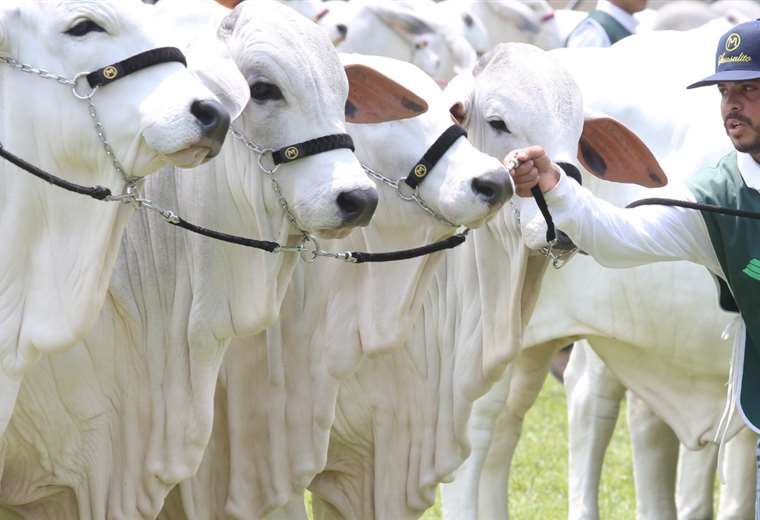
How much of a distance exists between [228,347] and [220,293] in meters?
0.46

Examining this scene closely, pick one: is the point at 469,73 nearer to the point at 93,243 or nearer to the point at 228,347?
the point at 228,347

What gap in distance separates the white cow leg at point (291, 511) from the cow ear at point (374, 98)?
48.1 inches

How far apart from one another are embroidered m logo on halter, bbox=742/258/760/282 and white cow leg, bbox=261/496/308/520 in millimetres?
1568

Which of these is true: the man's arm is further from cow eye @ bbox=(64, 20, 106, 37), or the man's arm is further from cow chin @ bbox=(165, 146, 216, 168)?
cow eye @ bbox=(64, 20, 106, 37)

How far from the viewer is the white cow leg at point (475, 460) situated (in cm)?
695

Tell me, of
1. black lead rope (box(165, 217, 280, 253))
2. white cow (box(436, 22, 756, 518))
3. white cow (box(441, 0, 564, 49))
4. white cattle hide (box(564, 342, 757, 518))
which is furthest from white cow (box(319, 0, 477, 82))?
black lead rope (box(165, 217, 280, 253))

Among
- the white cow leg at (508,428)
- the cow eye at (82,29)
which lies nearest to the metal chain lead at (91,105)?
the cow eye at (82,29)

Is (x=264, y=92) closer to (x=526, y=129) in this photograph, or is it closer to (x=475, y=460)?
(x=526, y=129)

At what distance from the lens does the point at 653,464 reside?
7781 mm

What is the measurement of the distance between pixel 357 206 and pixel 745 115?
111 cm

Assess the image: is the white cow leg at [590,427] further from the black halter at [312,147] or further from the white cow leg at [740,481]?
the black halter at [312,147]

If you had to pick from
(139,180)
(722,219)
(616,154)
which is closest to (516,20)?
(616,154)

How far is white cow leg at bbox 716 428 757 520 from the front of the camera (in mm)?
7527

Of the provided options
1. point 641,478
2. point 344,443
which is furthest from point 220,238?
point 641,478
